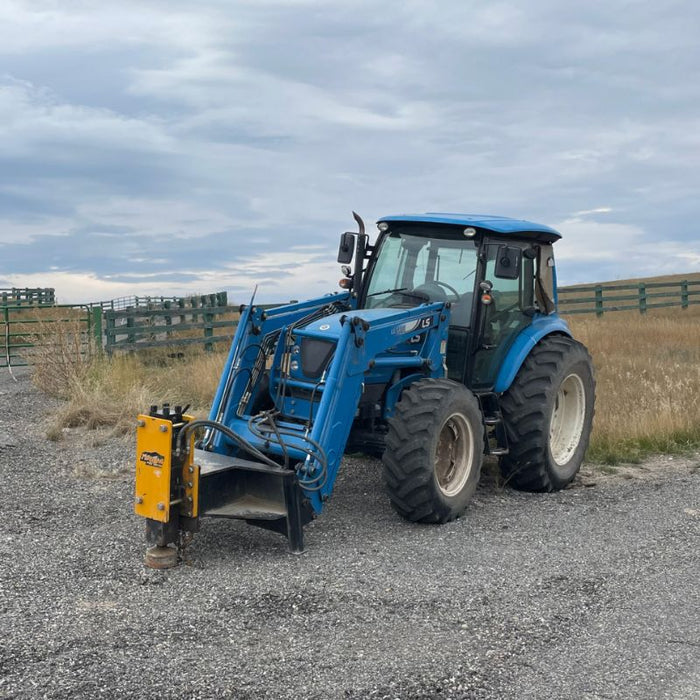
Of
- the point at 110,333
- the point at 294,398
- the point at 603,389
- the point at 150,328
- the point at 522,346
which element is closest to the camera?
the point at 294,398

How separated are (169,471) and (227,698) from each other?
1881mm

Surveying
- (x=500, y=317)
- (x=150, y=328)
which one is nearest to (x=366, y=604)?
(x=500, y=317)

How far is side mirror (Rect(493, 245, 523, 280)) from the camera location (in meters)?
7.03

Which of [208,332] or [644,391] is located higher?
[208,332]

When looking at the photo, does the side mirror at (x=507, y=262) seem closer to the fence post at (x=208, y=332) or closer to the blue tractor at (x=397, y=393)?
the blue tractor at (x=397, y=393)

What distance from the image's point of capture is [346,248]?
312 inches

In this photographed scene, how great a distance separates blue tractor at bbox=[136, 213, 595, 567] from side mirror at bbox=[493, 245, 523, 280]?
0.01 meters

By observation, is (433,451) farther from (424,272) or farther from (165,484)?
(424,272)

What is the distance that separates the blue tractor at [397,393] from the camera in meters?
5.92

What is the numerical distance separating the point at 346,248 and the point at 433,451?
234cm

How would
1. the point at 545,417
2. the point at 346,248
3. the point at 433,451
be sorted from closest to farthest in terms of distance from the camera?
the point at 433,451 → the point at 545,417 → the point at 346,248

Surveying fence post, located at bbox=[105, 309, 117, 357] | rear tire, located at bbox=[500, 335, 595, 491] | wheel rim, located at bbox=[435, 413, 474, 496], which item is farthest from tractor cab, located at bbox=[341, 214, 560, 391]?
fence post, located at bbox=[105, 309, 117, 357]

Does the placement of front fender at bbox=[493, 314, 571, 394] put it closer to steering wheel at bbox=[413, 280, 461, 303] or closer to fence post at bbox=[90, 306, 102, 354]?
steering wheel at bbox=[413, 280, 461, 303]

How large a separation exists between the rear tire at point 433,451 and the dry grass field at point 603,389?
9.71 ft
